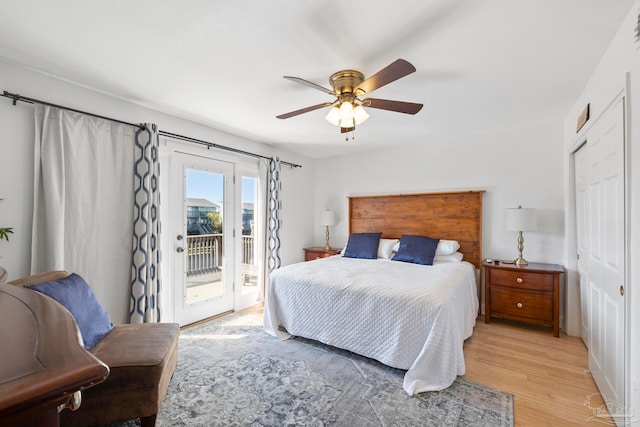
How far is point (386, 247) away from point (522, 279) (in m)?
1.58

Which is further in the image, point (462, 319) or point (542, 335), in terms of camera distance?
point (542, 335)

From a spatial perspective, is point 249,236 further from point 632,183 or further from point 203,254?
point 632,183

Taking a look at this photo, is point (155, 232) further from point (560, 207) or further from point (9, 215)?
point (560, 207)

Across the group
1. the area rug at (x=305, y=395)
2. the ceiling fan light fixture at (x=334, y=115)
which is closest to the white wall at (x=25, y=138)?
the area rug at (x=305, y=395)

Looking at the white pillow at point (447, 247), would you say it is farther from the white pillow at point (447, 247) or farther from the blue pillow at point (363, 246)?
the blue pillow at point (363, 246)

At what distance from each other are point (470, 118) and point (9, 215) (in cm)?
425

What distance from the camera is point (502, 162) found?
3598 mm

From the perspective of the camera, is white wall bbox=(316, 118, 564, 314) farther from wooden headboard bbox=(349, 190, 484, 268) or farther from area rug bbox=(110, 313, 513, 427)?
area rug bbox=(110, 313, 513, 427)

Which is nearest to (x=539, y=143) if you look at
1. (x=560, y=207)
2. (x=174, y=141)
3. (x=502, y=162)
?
(x=502, y=162)

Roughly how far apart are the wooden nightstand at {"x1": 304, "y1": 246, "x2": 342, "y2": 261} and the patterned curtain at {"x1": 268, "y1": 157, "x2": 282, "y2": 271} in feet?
2.36

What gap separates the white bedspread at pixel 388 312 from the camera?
211cm

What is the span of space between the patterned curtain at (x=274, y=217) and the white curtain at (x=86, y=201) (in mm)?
1838

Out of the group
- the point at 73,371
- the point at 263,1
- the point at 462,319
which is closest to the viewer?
the point at 73,371

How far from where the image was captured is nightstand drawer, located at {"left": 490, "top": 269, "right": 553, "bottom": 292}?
9.92 ft
